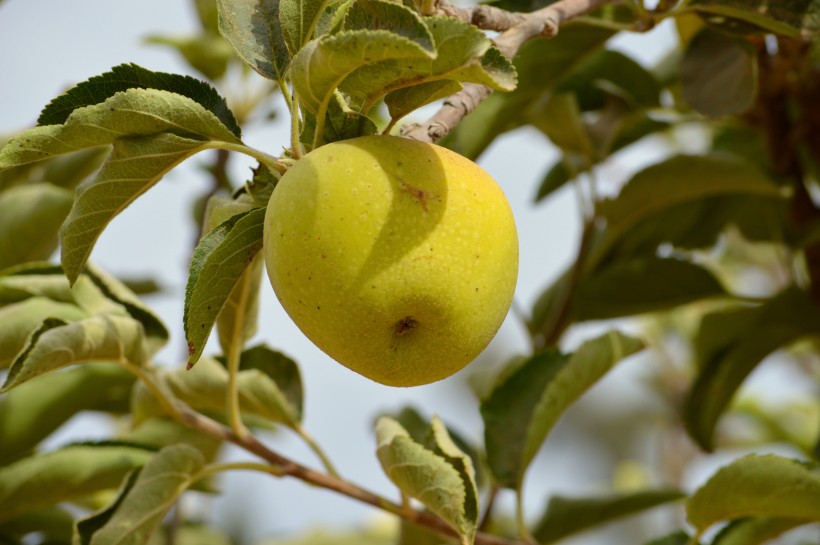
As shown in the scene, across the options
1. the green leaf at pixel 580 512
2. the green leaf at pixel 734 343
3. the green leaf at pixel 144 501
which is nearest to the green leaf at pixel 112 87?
the green leaf at pixel 144 501

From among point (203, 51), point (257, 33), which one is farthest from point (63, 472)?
point (203, 51)

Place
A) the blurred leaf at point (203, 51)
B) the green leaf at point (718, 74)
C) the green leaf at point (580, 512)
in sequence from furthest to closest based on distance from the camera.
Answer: the blurred leaf at point (203, 51) < the green leaf at point (580, 512) < the green leaf at point (718, 74)

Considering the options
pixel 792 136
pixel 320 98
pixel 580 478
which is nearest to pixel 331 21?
pixel 320 98

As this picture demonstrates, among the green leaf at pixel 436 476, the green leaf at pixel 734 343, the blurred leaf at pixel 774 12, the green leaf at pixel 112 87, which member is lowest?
the green leaf at pixel 734 343

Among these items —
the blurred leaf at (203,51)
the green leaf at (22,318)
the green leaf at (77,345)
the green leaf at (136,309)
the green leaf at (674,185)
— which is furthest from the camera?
the blurred leaf at (203,51)

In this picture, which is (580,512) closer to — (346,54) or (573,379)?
(573,379)

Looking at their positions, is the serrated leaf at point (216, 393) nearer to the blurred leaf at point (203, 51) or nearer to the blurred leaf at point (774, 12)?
the blurred leaf at point (774, 12)
